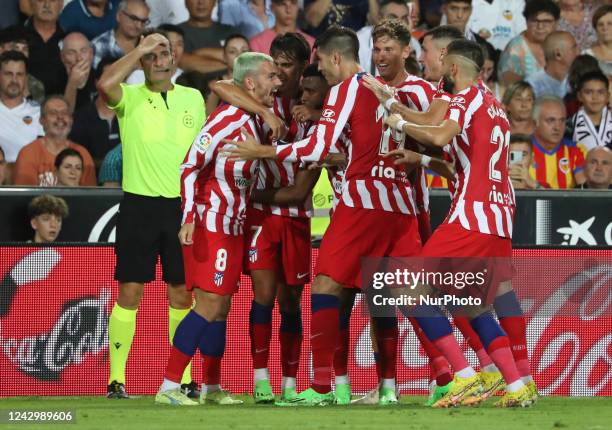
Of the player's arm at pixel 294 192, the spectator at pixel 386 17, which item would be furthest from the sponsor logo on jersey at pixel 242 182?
the spectator at pixel 386 17

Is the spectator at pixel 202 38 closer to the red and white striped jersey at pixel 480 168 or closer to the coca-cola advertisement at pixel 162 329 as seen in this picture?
the coca-cola advertisement at pixel 162 329

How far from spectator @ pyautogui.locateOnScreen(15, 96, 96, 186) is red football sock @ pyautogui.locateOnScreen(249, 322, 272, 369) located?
3.57m

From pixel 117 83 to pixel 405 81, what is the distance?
1924 millimetres

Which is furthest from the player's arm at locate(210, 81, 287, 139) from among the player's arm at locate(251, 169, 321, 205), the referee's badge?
the referee's badge

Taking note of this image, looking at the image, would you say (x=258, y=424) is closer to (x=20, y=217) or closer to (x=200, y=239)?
(x=200, y=239)

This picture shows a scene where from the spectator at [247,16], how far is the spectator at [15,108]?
198cm

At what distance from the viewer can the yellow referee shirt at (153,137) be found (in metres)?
8.34

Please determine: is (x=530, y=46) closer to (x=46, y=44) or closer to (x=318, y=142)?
(x=46, y=44)

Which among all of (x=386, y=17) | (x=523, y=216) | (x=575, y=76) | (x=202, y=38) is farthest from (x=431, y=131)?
(x=575, y=76)

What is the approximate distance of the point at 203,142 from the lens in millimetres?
7332

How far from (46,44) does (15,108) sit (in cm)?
72

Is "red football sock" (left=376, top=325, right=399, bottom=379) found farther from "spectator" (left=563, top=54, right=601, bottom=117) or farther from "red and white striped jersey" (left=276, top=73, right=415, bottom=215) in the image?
"spectator" (left=563, top=54, right=601, bottom=117)

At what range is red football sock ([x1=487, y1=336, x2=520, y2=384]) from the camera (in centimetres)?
683

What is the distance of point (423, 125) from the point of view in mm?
6957
